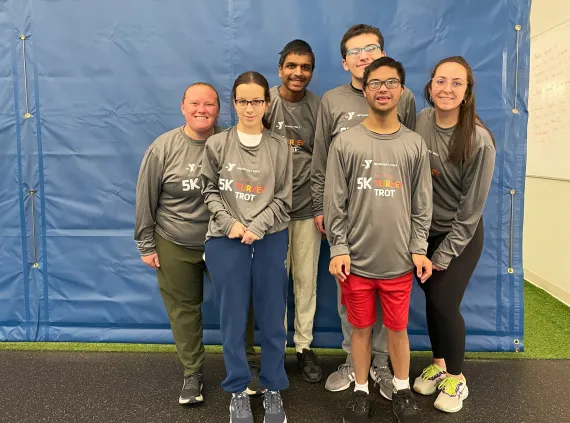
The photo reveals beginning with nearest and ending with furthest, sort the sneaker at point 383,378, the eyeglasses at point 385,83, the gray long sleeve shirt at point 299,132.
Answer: the eyeglasses at point 385,83 < the sneaker at point 383,378 < the gray long sleeve shirt at point 299,132

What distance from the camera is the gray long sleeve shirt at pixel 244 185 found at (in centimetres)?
171

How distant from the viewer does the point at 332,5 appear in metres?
2.29

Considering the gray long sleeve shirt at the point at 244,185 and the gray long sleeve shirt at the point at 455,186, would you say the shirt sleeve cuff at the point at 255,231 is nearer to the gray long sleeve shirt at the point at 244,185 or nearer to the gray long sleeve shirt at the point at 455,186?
the gray long sleeve shirt at the point at 244,185

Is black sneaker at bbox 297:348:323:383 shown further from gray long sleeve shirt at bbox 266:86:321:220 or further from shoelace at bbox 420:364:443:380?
gray long sleeve shirt at bbox 266:86:321:220

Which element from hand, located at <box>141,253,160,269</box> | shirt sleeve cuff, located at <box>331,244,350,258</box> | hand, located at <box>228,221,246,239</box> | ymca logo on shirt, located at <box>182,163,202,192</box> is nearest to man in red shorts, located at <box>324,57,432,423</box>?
shirt sleeve cuff, located at <box>331,244,350,258</box>

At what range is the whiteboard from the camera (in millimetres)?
2961

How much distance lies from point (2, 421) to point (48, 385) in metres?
0.28

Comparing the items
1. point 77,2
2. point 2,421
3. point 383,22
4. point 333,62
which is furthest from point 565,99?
point 2,421

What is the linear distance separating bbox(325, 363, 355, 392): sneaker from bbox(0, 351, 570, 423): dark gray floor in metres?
0.03

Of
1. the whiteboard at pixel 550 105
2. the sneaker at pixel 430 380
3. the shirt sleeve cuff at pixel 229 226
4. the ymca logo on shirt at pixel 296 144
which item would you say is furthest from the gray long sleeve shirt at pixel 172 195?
the whiteboard at pixel 550 105

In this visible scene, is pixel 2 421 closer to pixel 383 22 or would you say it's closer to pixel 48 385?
pixel 48 385

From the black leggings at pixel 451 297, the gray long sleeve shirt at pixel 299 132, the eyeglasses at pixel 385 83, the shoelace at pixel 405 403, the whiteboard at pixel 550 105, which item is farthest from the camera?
the whiteboard at pixel 550 105

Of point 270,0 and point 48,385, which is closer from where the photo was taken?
point 48,385

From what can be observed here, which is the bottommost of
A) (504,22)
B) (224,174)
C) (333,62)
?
(224,174)
